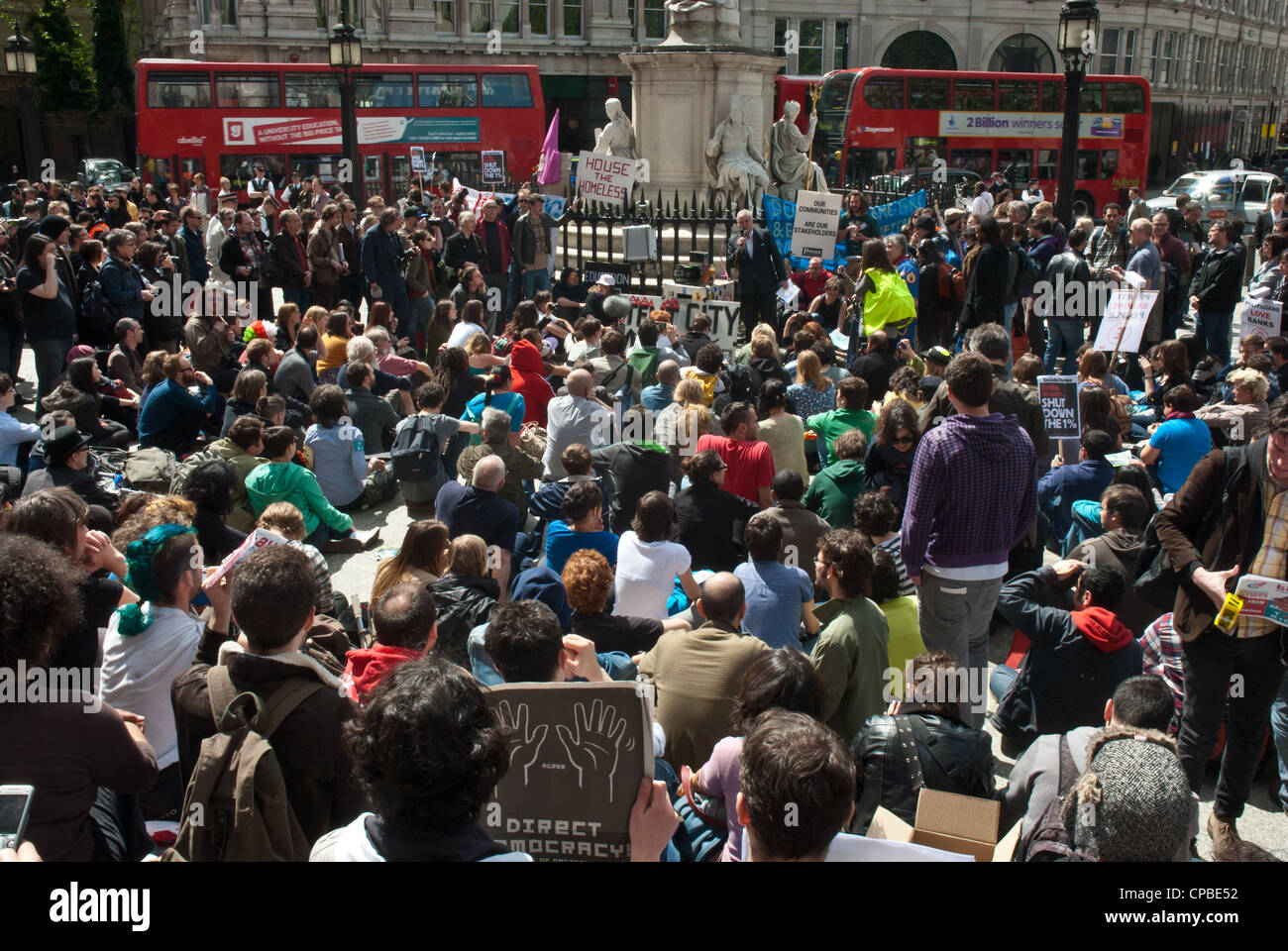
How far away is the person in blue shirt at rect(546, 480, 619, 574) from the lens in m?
5.82

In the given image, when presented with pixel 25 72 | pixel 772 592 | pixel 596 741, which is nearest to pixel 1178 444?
pixel 772 592

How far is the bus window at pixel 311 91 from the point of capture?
28.0m

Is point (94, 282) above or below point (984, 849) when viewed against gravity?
above

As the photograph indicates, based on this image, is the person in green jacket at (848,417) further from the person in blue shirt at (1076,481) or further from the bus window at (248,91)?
the bus window at (248,91)

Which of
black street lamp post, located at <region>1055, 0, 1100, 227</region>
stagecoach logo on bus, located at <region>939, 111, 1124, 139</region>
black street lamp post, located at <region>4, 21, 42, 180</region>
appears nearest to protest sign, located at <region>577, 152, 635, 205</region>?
black street lamp post, located at <region>1055, 0, 1100, 227</region>

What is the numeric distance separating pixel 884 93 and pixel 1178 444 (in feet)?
81.1

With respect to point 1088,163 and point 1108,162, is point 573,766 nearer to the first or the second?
point 1088,163

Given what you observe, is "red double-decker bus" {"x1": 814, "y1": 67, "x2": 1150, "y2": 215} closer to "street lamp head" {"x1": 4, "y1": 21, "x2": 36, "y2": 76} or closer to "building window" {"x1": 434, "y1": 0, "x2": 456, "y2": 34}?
"street lamp head" {"x1": 4, "y1": 21, "x2": 36, "y2": 76}

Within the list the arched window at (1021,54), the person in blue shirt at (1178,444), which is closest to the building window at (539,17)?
the arched window at (1021,54)

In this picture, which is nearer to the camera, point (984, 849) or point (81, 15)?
point (984, 849)

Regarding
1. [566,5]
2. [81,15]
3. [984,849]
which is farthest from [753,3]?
[984,849]

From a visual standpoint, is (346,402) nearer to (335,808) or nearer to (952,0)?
(335,808)
